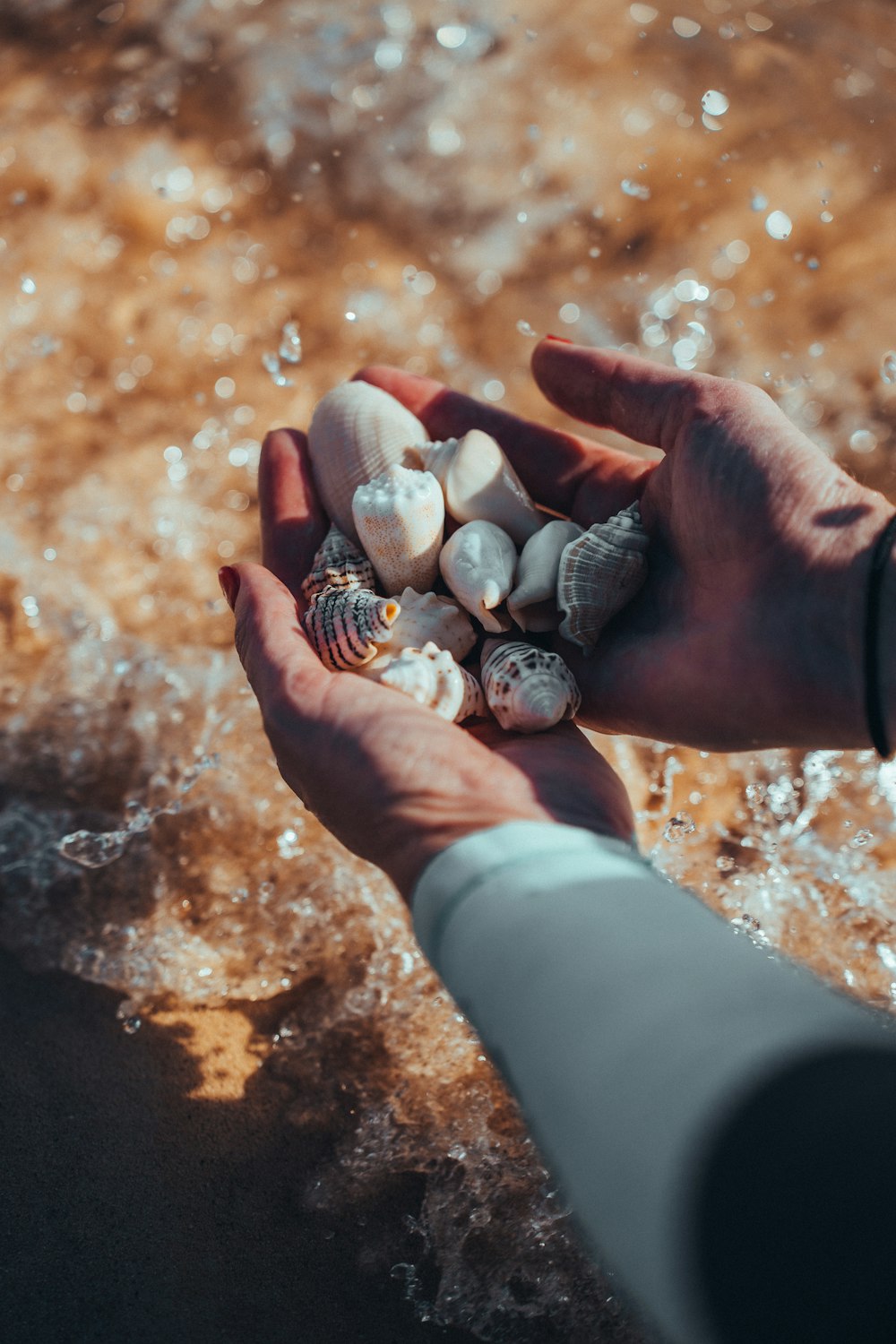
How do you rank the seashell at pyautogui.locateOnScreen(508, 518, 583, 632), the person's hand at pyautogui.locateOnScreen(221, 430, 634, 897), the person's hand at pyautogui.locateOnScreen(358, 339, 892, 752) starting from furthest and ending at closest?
the seashell at pyautogui.locateOnScreen(508, 518, 583, 632)
the person's hand at pyautogui.locateOnScreen(358, 339, 892, 752)
the person's hand at pyautogui.locateOnScreen(221, 430, 634, 897)

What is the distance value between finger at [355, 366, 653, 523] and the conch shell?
66 centimetres

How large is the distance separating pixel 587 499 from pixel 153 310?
6.65 feet

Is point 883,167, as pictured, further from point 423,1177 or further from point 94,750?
point 423,1177

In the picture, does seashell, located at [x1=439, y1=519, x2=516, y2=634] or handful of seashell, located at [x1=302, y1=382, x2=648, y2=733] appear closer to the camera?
handful of seashell, located at [x1=302, y1=382, x2=648, y2=733]

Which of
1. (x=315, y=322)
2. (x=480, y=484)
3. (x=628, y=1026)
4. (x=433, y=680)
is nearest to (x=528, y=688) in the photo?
(x=433, y=680)

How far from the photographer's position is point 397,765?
5.27 feet

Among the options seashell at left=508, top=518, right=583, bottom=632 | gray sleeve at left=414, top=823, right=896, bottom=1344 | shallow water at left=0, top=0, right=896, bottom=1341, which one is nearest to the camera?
gray sleeve at left=414, top=823, right=896, bottom=1344

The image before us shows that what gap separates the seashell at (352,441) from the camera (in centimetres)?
230

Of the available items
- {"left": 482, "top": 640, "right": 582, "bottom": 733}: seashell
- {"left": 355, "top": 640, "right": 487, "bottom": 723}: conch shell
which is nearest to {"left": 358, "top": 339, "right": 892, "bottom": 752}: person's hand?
{"left": 482, "top": 640, "right": 582, "bottom": 733}: seashell

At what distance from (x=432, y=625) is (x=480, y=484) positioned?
1.25 feet

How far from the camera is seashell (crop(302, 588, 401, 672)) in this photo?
1907mm

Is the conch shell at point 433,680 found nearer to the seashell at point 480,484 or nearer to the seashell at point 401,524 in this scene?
the seashell at point 401,524

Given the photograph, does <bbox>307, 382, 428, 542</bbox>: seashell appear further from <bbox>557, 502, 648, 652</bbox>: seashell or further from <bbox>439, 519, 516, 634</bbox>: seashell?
<bbox>557, 502, 648, 652</bbox>: seashell

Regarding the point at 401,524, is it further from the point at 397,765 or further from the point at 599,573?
the point at 397,765
